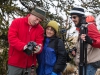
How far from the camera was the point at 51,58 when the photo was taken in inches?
166

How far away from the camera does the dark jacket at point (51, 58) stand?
4.17 metres

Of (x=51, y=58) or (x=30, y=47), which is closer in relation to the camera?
(x=30, y=47)

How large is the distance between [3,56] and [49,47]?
136 cm

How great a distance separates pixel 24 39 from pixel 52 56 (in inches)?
24.5

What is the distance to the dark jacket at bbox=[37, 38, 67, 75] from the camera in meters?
4.17

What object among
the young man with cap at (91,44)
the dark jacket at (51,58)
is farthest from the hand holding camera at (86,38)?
the dark jacket at (51,58)

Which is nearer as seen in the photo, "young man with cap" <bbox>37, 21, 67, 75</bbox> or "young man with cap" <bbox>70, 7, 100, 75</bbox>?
"young man with cap" <bbox>70, 7, 100, 75</bbox>

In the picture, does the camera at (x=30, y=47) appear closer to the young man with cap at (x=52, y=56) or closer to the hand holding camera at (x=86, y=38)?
the young man with cap at (x=52, y=56)

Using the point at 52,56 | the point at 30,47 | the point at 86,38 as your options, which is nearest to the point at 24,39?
the point at 30,47

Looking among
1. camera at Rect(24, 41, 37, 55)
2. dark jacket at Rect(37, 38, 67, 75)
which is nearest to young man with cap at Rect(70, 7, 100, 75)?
dark jacket at Rect(37, 38, 67, 75)

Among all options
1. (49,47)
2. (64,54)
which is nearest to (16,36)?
(49,47)

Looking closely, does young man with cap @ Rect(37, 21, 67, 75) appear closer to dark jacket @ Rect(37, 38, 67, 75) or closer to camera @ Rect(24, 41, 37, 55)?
dark jacket @ Rect(37, 38, 67, 75)

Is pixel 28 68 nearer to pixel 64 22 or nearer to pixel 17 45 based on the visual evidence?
pixel 17 45

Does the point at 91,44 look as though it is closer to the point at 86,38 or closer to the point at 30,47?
the point at 86,38
